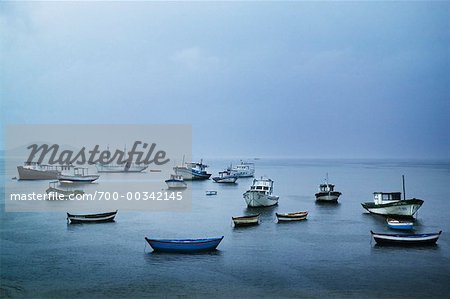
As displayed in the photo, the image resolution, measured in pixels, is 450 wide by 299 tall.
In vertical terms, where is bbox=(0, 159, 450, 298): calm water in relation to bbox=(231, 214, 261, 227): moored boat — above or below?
below

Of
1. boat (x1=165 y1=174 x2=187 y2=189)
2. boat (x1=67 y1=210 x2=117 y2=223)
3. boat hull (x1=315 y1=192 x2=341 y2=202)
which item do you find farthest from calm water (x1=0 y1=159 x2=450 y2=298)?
boat (x1=165 y1=174 x2=187 y2=189)

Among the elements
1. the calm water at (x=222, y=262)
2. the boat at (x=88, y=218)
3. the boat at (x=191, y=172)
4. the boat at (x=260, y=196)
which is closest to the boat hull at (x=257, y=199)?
the boat at (x=260, y=196)

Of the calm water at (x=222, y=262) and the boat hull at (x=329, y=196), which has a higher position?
the boat hull at (x=329, y=196)

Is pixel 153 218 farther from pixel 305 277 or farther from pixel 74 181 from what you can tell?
pixel 74 181

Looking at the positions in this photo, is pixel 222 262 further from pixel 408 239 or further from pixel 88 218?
pixel 88 218

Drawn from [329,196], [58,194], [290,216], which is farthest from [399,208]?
[58,194]

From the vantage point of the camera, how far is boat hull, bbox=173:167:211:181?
105 meters

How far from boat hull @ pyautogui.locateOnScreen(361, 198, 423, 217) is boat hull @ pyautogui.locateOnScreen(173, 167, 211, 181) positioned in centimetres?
6562

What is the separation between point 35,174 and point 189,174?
4068 cm

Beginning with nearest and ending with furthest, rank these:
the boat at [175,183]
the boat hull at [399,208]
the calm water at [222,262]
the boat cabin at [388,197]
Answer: the calm water at [222,262] → the boat hull at [399,208] → the boat cabin at [388,197] → the boat at [175,183]

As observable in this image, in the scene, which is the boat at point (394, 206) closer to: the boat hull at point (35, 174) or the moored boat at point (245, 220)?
the moored boat at point (245, 220)

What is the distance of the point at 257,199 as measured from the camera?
52688 millimetres

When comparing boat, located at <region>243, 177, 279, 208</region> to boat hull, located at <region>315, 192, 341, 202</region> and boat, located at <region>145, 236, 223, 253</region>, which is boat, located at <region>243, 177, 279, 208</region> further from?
boat, located at <region>145, 236, 223, 253</region>

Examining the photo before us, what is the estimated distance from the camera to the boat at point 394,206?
43.1m
